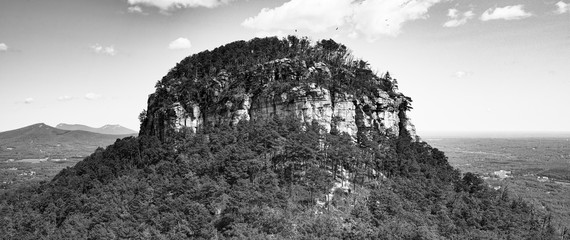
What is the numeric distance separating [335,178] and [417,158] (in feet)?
78.8

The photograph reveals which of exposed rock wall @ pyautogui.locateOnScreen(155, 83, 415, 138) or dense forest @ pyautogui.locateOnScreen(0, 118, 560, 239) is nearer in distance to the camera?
dense forest @ pyautogui.locateOnScreen(0, 118, 560, 239)

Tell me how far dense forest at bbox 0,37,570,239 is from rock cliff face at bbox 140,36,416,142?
3.69 ft

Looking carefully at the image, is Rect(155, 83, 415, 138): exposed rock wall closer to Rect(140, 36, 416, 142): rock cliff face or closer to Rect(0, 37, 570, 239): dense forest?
Rect(140, 36, 416, 142): rock cliff face

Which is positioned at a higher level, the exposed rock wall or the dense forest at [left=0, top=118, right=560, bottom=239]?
the exposed rock wall

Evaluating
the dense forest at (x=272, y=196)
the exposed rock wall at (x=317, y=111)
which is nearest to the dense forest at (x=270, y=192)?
the dense forest at (x=272, y=196)

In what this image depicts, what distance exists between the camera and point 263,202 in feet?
172

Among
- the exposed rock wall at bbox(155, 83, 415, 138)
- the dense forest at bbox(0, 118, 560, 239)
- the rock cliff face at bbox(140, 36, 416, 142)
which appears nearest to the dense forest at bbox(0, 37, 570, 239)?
the dense forest at bbox(0, 118, 560, 239)

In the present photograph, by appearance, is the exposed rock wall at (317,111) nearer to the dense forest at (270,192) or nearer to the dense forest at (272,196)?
the dense forest at (270,192)

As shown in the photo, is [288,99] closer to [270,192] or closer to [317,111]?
[317,111]

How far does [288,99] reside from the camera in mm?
69438

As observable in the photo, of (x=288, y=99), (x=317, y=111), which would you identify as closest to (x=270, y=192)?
(x=317, y=111)

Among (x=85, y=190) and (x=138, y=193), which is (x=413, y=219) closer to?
(x=138, y=193)

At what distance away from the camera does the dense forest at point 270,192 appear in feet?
167

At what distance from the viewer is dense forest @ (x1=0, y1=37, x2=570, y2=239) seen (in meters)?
50.9
